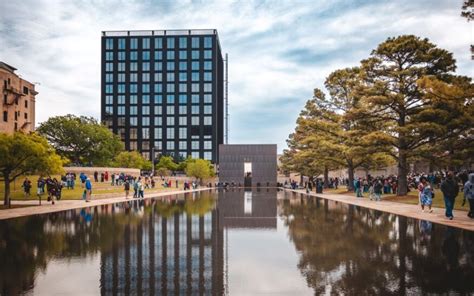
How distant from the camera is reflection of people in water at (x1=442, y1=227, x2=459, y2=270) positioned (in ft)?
29.0

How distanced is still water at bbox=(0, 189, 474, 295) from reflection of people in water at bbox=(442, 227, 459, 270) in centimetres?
5

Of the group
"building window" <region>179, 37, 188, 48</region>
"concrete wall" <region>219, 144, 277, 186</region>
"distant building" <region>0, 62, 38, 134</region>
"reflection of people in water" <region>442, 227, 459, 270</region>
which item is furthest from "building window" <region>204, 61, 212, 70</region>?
"reflection of people in water" <region>442, 227, 459, 270</region>

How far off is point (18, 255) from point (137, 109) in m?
122

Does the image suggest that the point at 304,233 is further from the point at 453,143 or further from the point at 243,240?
the point at 453,143

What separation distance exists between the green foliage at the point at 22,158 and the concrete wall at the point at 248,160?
93120 millimetres

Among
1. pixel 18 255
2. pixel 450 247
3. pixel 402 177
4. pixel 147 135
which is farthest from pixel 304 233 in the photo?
pixel 147 135

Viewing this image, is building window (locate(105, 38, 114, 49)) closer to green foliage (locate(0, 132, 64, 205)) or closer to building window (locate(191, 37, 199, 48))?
building window (locate(191, 37, 199, 48))

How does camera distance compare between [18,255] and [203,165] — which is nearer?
[18,255]

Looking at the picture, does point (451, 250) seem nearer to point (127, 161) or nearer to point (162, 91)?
point (127, 161)

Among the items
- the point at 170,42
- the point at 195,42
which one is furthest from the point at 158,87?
the point at 195,42

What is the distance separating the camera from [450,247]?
430 inches

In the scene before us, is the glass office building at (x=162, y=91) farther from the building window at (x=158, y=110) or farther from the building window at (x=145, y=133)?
the building window at (x=158, y=110)

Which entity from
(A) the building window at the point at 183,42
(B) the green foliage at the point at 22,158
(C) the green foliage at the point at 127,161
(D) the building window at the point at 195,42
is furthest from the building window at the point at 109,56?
(B) the green foliage at the point at 22,158

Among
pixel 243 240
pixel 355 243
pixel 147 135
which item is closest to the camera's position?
pixel 355 243
